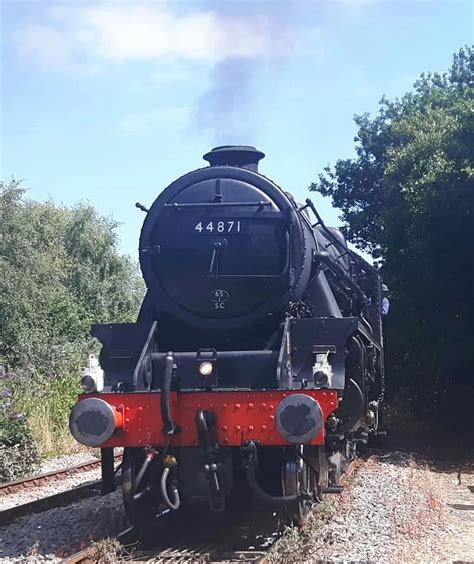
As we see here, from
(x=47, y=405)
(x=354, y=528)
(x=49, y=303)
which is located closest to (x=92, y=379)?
(x=354, y=528)

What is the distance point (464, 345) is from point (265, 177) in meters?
9.26

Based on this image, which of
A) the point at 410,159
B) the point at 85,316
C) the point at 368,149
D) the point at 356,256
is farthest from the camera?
the point at 368,149

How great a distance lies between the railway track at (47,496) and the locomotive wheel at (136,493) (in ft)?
1.48

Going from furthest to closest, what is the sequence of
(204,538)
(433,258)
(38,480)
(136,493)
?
1. (433,258)
2. (38,480)
3. (204,538)
4. (136,493)

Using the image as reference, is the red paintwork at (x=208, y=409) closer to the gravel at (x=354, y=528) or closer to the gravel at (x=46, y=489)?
the gravel at (x=354, y=528)

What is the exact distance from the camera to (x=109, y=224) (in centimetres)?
3059

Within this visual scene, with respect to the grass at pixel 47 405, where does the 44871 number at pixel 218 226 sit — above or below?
above

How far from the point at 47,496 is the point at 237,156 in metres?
4.75

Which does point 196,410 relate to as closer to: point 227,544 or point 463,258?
point 227,544

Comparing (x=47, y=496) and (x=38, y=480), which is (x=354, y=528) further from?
(x=38, y=480)

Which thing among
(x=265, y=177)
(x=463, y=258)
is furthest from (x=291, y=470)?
(x=463, y=258)

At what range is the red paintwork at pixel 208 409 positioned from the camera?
6.71 m

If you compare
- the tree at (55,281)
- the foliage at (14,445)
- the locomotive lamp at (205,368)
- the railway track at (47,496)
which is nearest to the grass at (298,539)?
the locomotive lamp at (205,368)

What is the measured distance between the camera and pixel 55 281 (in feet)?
77.0
